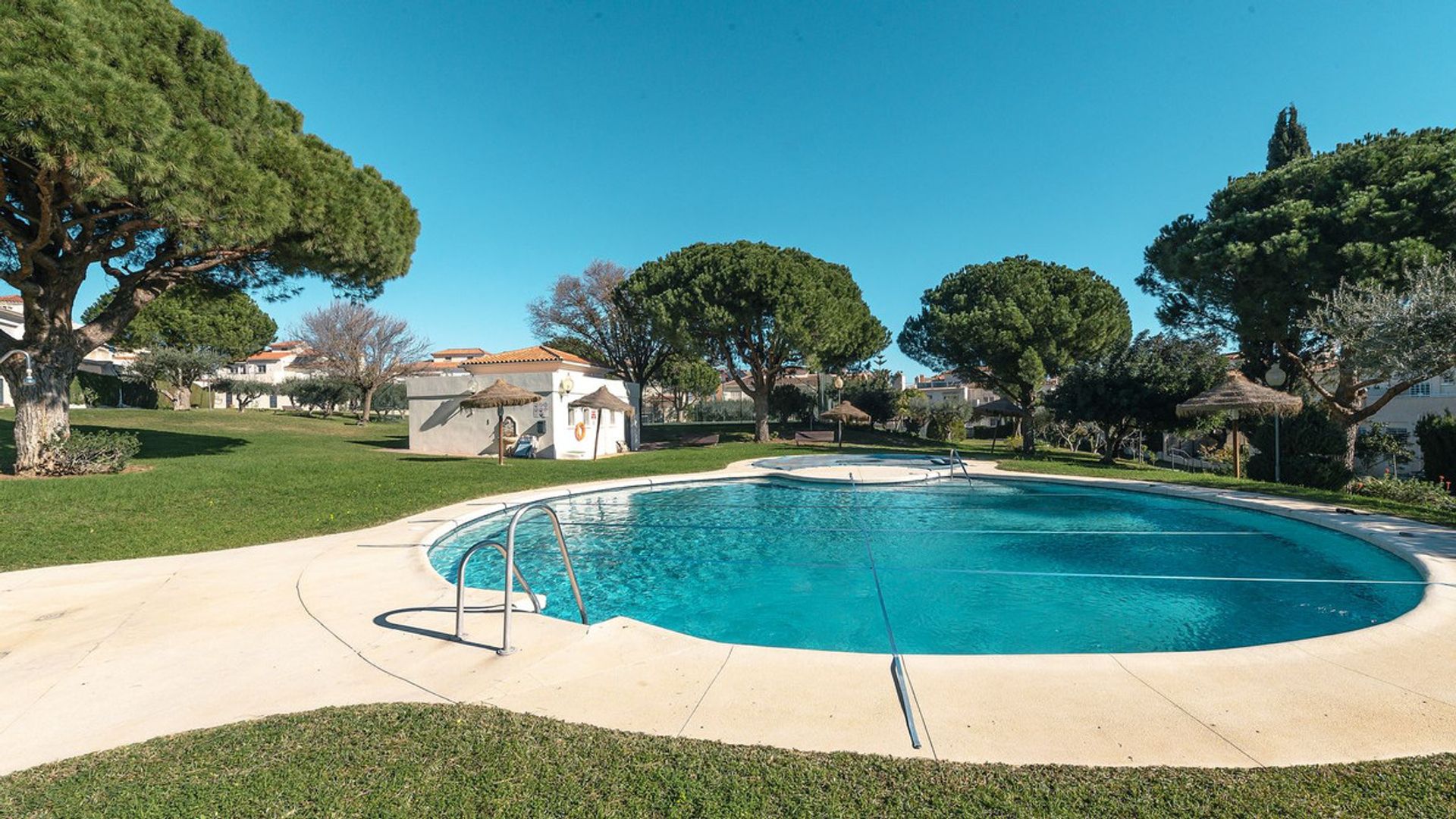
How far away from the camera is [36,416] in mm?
12688

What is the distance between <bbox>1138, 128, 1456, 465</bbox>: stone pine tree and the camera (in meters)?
14.2

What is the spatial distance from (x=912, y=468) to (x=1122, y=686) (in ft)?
43.2

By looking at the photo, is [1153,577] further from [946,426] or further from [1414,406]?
[946,426]

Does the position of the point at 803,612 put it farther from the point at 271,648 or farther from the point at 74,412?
the point at 74,412

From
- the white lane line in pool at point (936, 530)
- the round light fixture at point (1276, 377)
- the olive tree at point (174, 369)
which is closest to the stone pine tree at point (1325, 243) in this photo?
the round light fixture at point (1276, 377)

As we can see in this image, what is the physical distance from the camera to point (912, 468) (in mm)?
16344

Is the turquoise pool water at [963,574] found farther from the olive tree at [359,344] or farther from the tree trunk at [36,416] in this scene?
the olive tree at [359,344]

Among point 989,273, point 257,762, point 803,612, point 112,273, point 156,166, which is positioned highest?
point 989,273

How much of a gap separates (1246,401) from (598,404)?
19.0 metres

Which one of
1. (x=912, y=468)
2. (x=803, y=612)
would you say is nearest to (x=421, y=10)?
(x=803, y=612)

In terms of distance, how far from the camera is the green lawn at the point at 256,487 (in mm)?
7715

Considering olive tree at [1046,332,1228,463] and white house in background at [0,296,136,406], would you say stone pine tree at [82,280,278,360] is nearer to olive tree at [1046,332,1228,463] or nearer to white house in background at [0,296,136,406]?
white house in background at [0,296,136,406]

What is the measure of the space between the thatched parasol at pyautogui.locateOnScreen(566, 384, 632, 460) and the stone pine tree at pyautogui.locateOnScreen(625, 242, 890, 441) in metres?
6.16

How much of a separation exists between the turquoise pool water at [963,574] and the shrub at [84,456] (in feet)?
34.0
